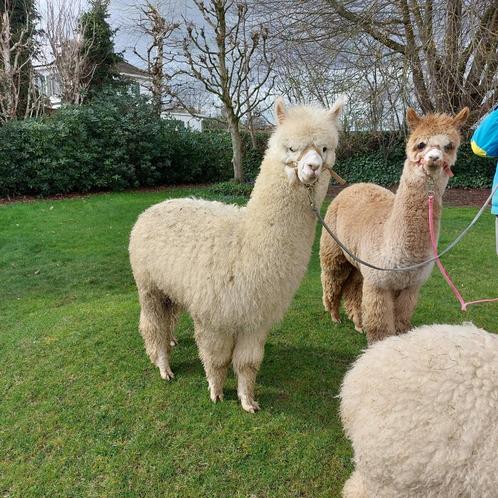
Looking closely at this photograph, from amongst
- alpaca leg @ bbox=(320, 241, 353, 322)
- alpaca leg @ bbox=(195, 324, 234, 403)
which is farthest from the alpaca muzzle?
alpaca leg @ bbox=(320, 241, 353, 322)

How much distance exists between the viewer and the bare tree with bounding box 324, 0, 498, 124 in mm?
7629

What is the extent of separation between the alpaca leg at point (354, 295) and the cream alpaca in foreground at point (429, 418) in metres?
2.64

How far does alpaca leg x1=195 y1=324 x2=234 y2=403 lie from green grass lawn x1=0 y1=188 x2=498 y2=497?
0.17m

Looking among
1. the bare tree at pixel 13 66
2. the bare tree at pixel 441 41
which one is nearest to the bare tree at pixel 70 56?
the bare tree at pixel 13 66

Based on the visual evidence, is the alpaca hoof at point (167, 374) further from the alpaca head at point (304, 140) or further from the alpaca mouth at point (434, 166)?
the alpaca mouth at point (434, 166)

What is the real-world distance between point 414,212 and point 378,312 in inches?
33.2

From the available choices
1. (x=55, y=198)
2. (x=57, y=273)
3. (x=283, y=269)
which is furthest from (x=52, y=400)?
(x=55, y=198)

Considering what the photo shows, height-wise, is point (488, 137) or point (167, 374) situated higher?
point (488, 137)

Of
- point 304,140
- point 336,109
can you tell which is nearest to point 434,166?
point 336,109

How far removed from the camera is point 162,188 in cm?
1395

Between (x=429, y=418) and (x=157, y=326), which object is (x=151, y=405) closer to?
(x=157, y=326)

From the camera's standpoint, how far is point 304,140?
235cm

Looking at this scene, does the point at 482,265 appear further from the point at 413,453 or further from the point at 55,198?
the point at 55,198

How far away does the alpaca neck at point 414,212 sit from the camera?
2885 millimetres
